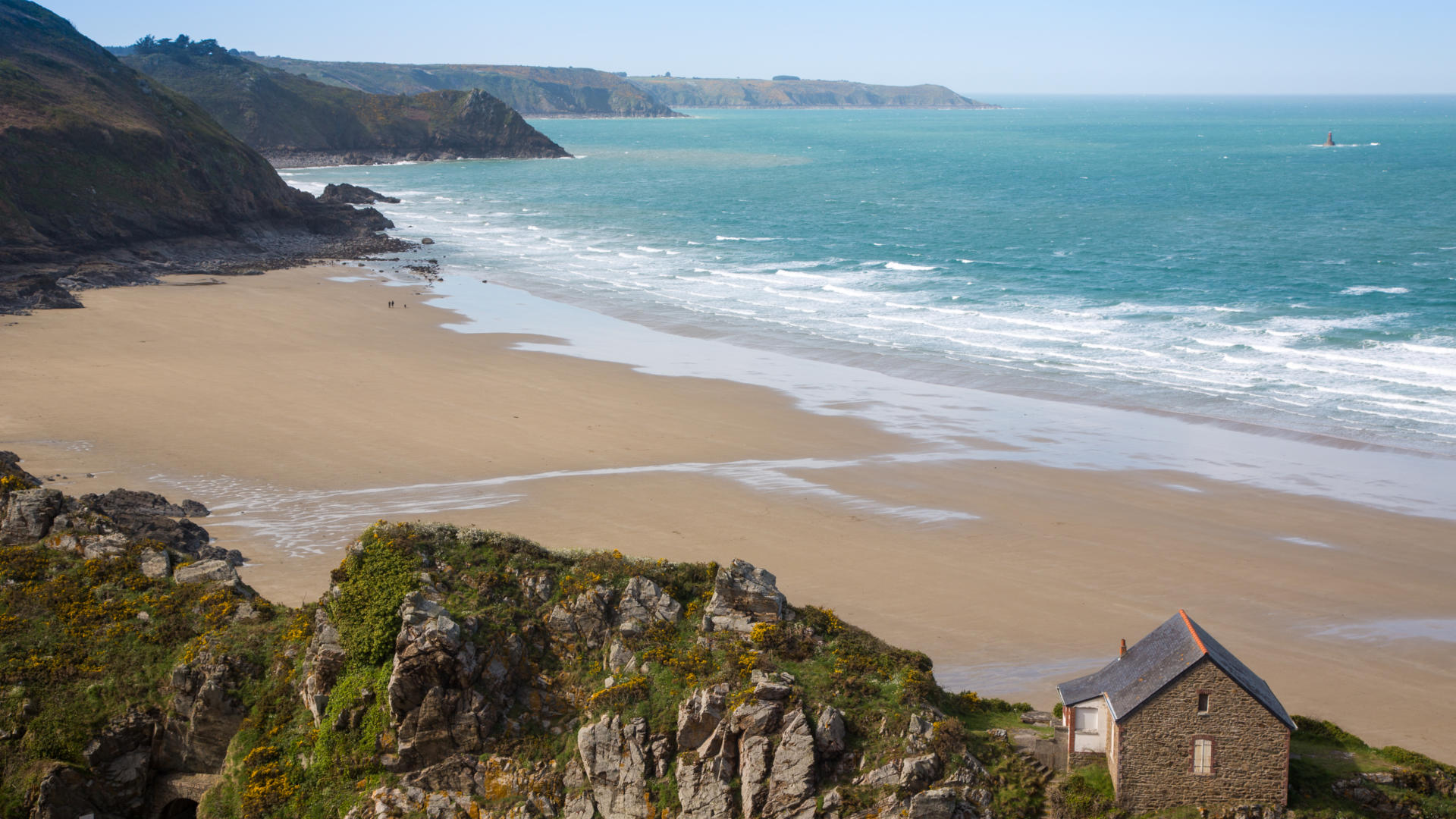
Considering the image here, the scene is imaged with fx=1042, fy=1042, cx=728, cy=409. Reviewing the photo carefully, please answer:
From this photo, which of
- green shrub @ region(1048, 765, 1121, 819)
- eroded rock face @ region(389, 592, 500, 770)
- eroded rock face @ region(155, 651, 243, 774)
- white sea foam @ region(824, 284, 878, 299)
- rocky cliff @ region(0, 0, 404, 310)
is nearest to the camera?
green shrub @ region(1048, 765, 1121, 819)

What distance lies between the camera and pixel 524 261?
2800 inches

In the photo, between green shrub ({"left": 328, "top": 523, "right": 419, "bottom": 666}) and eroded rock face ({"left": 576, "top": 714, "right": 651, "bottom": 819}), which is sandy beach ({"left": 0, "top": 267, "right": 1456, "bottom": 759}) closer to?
green shrub ({"left": 328, "top": 523, "right": 419, "bottom": 666})

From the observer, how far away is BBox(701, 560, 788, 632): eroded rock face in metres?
16.5

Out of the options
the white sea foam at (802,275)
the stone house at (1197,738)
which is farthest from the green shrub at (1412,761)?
the white sea foam at (802,275)

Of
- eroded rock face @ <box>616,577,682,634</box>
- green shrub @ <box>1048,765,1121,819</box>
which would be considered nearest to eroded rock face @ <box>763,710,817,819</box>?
eroded rock face @ <box>616,577,682,634</box>

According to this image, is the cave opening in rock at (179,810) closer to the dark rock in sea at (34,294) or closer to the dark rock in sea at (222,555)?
the dark rock in sea at (222,555)

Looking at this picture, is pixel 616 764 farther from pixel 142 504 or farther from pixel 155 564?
pixel 142 504

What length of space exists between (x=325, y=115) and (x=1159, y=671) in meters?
152

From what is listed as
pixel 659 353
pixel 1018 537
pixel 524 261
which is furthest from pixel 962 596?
pixel 524 261

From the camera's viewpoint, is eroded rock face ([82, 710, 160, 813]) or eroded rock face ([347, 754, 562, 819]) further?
eroded rock face ([82, 710, 160, 813])

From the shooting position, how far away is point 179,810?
681 inches

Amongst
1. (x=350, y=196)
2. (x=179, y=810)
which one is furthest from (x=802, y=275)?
(x=179, y=810)

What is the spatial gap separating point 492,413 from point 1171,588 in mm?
22292

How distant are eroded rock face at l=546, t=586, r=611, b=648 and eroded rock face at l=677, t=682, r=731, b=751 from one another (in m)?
2.19
